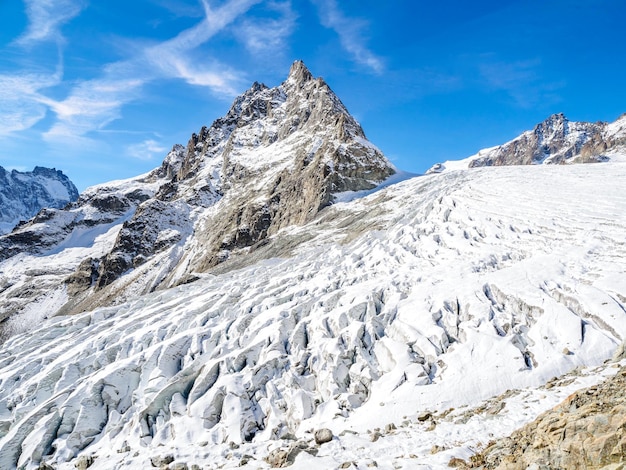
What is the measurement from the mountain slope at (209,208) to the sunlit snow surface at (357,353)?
30.4 metres

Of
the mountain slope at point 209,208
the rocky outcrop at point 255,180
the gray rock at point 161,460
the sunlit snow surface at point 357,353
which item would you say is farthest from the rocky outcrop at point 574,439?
the rocky outcrop at point 255,180

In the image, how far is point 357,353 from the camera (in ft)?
73.9

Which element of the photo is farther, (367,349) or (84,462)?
(367,349)

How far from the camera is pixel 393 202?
57188 millimetres

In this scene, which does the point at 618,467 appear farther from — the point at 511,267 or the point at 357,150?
the point at 357,150

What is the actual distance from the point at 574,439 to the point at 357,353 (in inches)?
606

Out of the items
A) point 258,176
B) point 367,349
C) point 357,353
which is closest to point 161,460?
point 357,353

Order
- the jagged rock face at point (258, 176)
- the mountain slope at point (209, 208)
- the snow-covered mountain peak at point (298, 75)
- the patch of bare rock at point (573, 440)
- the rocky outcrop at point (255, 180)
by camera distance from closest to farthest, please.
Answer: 1. the patch of bare rock at point (573, 440)
2. the rocky outcrop at point (255, 180)
3. the jagged rock face at point (258, 176)
4. the mountain slope at point (209, 208)
5. the snow-covered mountain peak at point (298, 75)

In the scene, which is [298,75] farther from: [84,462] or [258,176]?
[84,462]

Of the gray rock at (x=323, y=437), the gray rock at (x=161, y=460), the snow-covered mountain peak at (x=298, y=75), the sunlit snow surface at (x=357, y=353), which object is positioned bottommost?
the gray rock at (x=161, y=460)

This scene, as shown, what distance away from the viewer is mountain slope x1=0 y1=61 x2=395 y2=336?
84.3m

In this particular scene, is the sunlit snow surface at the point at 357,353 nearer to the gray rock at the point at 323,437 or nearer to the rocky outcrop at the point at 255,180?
the gray rock at the point at 323,437

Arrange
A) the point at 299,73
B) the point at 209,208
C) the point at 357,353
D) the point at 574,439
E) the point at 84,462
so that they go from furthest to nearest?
the point at 299,73
the point at 209,208
the point at 357,353
the point at 84,462
the point at 574,439

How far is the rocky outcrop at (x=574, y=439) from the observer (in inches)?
279
